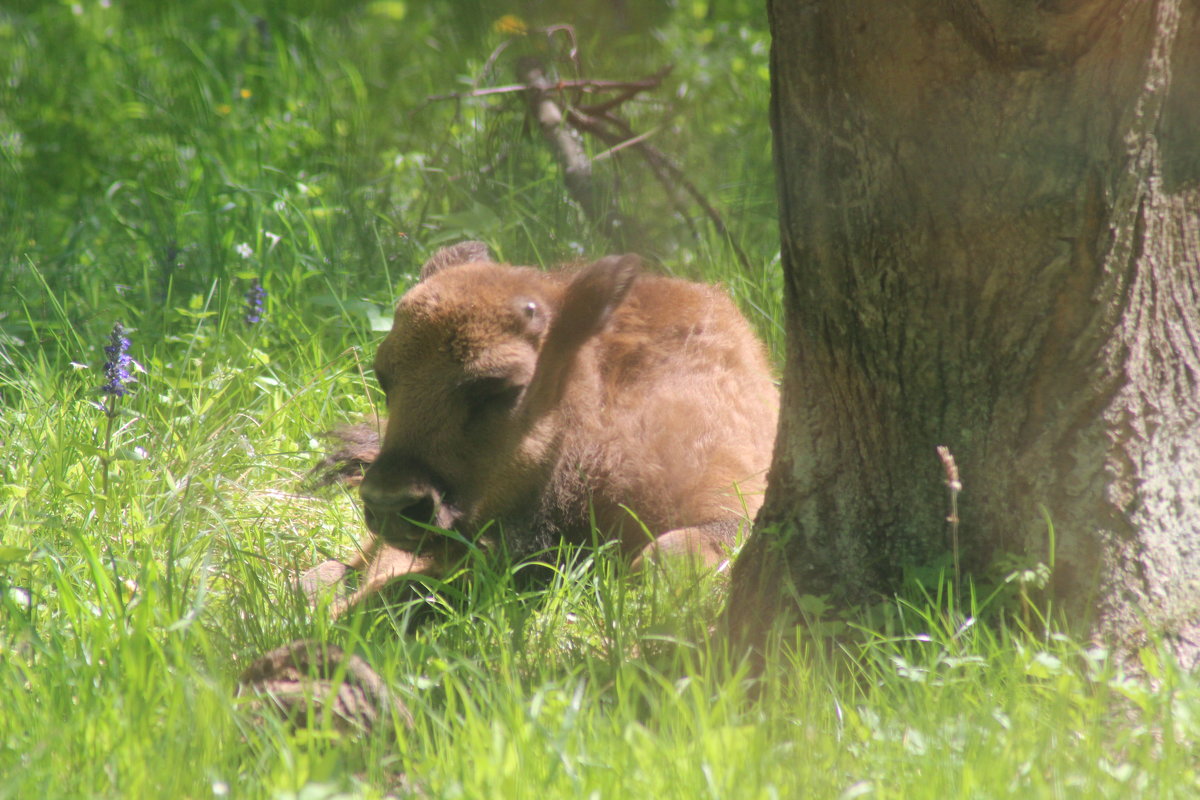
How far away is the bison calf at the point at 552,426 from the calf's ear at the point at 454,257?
0.11 meters

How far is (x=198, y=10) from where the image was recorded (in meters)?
10.4

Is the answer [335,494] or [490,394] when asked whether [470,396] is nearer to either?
[490,394]

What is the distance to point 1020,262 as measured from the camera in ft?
9.87

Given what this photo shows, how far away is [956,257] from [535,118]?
A: 425 cm

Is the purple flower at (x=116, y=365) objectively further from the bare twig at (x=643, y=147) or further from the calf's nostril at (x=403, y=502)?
the bare twig at (x=643, y=147)

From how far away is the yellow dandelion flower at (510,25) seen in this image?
680 centimetres

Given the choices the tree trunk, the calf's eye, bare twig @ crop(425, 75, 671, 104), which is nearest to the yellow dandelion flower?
bare twig @ crop(425, 75, 671, 104)

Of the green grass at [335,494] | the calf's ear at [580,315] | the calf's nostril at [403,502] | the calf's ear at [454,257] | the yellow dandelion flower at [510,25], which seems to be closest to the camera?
the green grass at [335,494]

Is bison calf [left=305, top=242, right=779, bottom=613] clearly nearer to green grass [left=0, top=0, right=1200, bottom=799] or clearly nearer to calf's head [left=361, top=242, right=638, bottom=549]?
calf's head [left=361, top=242, right=638, bottom=549]

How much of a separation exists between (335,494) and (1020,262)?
9.10ft

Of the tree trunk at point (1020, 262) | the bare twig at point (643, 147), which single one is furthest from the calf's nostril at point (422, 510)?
the bare twig at point (643, 147)

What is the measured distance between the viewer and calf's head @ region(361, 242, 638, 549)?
399 centimetres

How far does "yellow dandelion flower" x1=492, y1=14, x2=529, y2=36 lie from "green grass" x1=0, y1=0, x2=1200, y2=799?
0.07 meters

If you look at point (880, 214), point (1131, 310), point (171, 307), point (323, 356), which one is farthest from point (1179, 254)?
point (171, 307)
